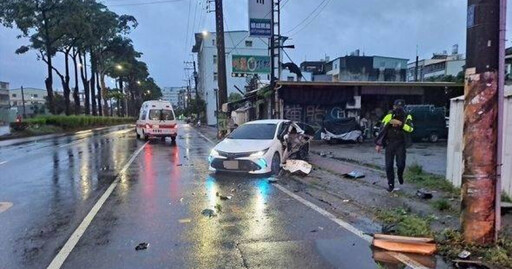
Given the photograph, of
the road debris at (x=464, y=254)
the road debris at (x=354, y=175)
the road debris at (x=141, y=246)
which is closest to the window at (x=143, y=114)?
the road debris at (x=354, y=175)

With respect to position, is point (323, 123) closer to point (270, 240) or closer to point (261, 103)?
point (261, 103)

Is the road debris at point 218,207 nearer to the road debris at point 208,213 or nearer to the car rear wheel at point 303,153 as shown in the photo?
the road debris at point 208,213

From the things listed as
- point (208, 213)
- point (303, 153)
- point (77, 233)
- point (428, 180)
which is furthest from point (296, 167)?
point (77, 233)

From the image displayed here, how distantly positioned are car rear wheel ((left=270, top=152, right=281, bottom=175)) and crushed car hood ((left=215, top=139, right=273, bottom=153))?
16.6 inches

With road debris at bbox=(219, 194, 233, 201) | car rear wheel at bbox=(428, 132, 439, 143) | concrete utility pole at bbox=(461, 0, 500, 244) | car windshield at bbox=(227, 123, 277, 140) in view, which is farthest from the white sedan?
car rear wheel at bbox=(428, 132, 439, 143)

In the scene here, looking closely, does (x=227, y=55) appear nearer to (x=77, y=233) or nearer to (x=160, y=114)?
(x=160, y=114)

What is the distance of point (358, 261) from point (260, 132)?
7366 mm

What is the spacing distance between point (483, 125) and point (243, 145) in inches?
263

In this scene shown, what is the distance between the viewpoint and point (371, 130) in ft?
79.9

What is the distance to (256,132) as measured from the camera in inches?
466

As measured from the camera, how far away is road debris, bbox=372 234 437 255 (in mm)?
4875

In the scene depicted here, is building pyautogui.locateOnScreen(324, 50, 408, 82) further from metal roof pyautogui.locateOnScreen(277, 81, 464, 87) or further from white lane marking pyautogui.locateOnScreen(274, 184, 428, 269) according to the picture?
white lane marking pyautogui.locateOnScreen(274, 184, 428, 269)

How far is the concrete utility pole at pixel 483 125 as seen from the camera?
4.80 metres

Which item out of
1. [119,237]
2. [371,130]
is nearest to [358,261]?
[119,237]
